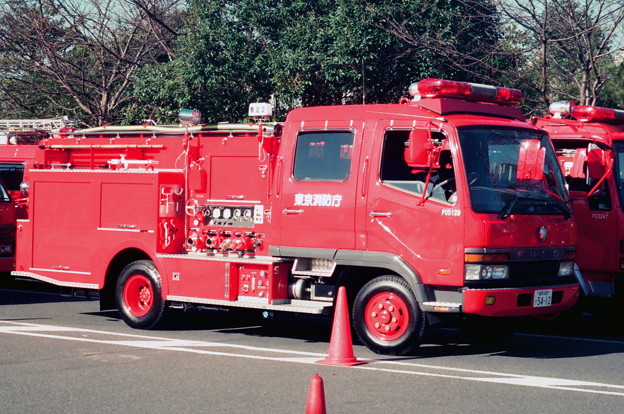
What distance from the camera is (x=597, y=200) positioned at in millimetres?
11883

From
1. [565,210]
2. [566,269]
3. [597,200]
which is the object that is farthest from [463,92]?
[597,200]

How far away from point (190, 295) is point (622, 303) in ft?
17.4

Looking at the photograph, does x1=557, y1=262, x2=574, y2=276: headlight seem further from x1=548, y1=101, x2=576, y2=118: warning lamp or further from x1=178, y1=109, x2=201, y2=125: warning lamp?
x1=178, y1=109, x2=201, y2=125: warning lamp

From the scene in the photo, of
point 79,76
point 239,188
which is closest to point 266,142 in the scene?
point 239,188

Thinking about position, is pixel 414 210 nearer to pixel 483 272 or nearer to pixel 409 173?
pixel 409 173

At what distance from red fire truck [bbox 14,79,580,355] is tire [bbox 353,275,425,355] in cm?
1

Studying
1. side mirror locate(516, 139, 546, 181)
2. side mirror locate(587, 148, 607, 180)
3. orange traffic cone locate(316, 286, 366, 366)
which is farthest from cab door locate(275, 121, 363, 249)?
side mirror locate(587, 148, 607, 180)

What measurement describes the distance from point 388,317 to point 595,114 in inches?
164

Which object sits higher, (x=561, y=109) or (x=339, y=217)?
(x=561, y=109)

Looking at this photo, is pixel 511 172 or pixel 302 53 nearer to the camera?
pixel 511 172

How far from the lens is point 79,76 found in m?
25.8

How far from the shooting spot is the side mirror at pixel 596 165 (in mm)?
11602

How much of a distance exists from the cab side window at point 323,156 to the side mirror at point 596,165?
3.05 metres

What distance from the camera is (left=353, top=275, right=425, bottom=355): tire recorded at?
10.0m
